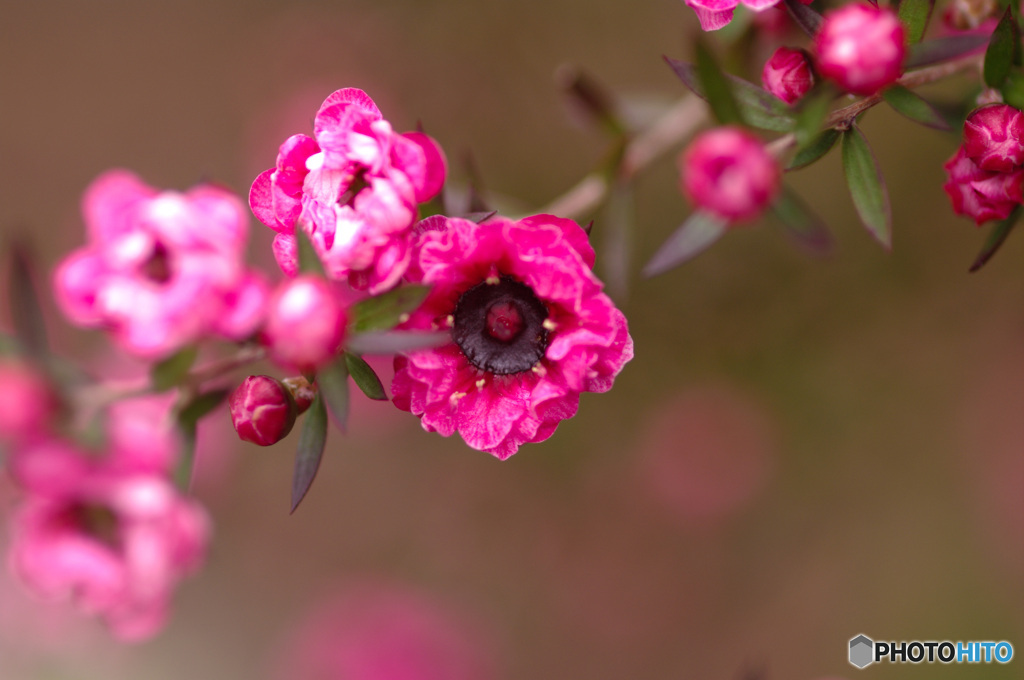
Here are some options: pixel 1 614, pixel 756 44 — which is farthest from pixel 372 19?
pixel 1 614

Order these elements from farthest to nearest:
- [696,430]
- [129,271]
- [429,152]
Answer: [696,430] → [429,152] → [129,271]

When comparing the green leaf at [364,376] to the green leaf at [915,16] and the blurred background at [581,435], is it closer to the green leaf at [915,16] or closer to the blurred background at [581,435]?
the green leaf at [915,16]

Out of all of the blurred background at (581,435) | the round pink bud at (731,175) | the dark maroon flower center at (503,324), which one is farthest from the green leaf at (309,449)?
the blurred background at (581,435)

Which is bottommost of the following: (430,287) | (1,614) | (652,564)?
(652,564)

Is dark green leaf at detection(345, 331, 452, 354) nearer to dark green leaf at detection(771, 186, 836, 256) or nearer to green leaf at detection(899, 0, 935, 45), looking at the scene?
dark green leaf at detection(771, 186, 836, 256)

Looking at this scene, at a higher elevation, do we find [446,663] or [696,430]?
[696,430]

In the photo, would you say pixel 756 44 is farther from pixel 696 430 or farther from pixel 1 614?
pixel 1 614

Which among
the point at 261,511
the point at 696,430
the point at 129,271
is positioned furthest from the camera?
the point at 261,511
